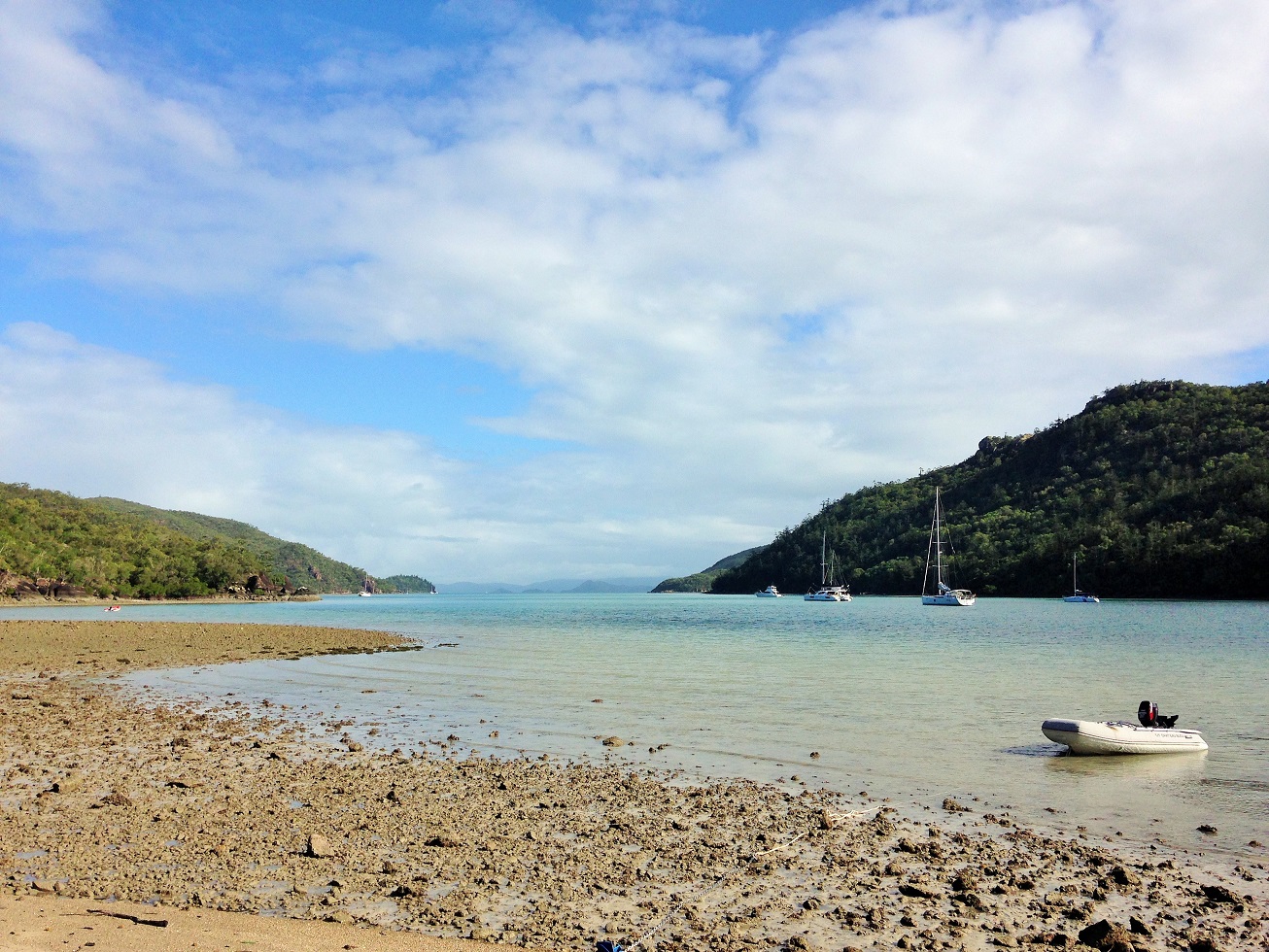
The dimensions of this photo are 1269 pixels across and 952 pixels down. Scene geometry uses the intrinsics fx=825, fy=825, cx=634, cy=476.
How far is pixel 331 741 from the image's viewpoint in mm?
16297

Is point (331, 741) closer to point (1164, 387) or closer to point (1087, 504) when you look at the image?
point (1087, 504)

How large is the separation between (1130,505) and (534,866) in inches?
6167

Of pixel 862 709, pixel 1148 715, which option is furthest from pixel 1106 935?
pixel 862 709

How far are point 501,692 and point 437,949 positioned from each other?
60.8 feet

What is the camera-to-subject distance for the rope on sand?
266 inches

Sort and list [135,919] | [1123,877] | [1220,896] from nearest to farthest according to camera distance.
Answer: [135,919] < [1220,896] < [1123,877]

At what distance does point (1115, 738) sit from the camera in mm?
16531

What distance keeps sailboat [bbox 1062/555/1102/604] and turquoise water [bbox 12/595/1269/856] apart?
81.4 m

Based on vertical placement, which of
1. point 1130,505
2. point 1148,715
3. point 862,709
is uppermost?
point 1130,505

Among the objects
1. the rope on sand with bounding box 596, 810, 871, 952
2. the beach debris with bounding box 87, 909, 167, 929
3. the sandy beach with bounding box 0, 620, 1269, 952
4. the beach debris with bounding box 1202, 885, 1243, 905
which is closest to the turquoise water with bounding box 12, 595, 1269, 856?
the sandy beach with bounding box 0, 620, 1269, 952

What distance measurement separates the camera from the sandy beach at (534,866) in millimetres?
7232

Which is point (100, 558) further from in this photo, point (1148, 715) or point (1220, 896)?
point (1220, 896)

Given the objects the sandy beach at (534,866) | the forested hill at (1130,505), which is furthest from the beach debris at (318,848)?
the forested hill at (1130,505)

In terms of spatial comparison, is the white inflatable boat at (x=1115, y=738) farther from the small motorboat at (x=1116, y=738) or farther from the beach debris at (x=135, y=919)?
the beach debris at (x=135, y=919)
